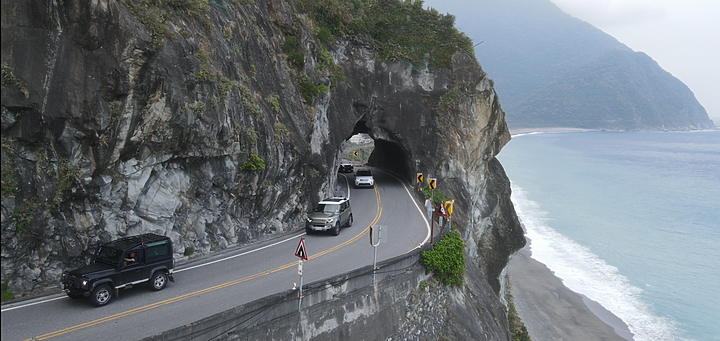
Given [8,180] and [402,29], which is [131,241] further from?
[402,29]

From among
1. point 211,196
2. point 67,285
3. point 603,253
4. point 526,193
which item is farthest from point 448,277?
point 526,193

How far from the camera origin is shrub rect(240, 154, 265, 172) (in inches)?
679

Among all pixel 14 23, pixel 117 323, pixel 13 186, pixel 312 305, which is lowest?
pixel 312 305

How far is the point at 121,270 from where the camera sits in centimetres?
1152

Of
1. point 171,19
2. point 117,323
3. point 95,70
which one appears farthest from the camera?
point 171,19

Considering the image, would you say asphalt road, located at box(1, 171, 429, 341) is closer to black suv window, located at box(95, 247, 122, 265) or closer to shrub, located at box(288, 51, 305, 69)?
black suv window, located at box(95, 247, 122, 265)

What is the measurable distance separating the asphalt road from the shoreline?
18.4m

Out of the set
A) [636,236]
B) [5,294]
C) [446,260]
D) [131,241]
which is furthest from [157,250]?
[636,236]

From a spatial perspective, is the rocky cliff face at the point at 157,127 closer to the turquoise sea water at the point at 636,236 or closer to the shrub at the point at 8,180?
the shrub at the point at 8,180

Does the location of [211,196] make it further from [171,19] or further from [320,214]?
[171,19]

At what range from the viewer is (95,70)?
40.5 feet

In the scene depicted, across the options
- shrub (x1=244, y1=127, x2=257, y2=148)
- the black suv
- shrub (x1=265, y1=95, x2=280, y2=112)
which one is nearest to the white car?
shrub (x1=265, y1=95, x2=280, y2=112)

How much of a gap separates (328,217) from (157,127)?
29.3ft

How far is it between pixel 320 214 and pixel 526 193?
68332 millimetres
